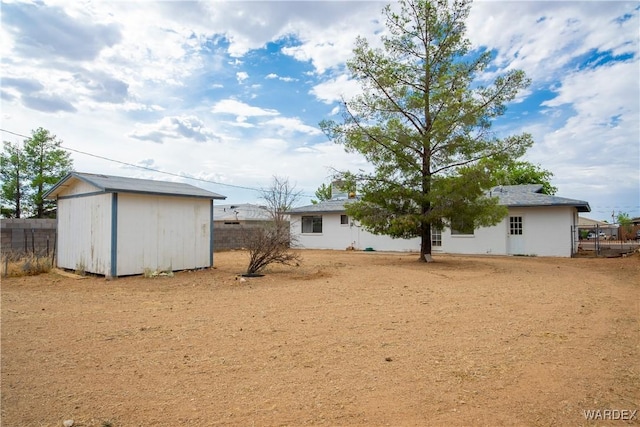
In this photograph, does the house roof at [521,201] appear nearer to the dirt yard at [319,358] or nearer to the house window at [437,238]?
the house window at [437,238]

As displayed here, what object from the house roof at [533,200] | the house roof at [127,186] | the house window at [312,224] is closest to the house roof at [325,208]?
the house window at [312,224]

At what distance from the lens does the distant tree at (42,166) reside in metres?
31.4

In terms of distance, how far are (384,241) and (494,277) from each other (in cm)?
1330

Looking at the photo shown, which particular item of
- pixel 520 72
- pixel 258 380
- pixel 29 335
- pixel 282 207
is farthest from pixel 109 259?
pixel 282 207

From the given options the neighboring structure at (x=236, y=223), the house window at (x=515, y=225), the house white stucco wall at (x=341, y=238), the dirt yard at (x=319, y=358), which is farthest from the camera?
the house white stucco wall at (x=341, y=238)

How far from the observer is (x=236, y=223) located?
128 ft

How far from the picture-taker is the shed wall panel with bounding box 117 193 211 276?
446 inches

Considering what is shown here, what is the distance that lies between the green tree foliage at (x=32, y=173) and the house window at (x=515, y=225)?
31.7 meters

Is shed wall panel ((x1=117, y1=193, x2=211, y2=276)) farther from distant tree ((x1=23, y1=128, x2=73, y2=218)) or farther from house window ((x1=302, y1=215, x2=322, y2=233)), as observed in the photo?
distant tree ((x1=23, y1=128, x2=73, y2=218))

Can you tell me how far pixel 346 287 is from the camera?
9570 millimetres

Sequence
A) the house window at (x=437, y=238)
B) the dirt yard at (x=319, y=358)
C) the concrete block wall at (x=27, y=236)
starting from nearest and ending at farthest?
the dirt yard at (x=319, y=358), the concrete block wall at (x=27, y=236), the house window at (x=437, y=238)

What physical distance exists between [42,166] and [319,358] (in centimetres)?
3522

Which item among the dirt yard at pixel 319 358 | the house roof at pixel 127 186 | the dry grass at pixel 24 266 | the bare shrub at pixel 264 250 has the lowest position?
the dirt yard at pixel 319 358

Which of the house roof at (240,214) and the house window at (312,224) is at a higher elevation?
the house roof at (240,214)
